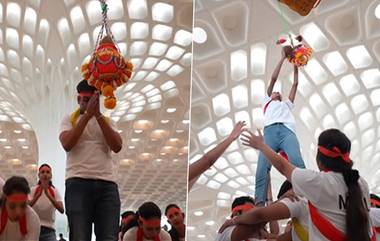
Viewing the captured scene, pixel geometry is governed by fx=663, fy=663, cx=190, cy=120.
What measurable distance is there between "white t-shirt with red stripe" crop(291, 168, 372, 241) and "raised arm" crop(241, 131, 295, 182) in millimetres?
87

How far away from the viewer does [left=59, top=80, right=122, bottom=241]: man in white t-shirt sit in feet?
7.47

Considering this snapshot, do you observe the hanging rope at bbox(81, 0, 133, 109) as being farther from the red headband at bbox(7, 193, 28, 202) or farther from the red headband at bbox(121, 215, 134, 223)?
the red headband at bbox(121, 215, 134, 223)

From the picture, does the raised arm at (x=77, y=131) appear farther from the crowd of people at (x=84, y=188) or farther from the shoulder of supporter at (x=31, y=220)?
the shoulder of supporter at (x=31, y=220)

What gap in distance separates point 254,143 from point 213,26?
1.78 meters

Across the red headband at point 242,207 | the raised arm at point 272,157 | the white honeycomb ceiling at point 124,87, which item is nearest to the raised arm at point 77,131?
the raised arm at point 272,157

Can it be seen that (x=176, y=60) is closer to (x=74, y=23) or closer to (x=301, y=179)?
(x=74, y=23)

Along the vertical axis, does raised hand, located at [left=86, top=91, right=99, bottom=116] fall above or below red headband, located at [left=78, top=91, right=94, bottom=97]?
below

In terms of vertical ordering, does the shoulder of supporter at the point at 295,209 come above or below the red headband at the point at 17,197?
below

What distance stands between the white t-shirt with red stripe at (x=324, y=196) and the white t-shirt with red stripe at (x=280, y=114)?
1176mm

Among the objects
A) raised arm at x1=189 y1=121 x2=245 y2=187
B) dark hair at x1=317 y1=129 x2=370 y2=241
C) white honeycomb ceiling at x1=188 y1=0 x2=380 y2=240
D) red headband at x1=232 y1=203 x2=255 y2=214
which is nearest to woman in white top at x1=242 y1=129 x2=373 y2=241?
dark hair at x1=317 y1=129 x2=370 y2=241

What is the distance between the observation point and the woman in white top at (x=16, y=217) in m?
2.29

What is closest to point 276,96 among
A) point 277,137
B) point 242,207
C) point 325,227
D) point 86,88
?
point 277,137

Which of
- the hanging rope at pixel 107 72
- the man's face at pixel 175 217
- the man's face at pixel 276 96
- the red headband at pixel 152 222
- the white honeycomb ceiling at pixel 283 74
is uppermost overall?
the white honeycomb ceiling at pixel 283 74

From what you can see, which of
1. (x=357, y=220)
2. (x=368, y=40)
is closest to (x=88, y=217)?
(x=357, y=220)
